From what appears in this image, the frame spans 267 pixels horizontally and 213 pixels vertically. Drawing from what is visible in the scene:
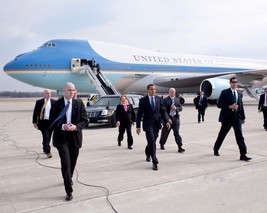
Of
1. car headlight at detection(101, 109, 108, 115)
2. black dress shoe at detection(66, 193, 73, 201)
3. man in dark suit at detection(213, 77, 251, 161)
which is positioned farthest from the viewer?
car headlight at detection(101, 109, 108, 115)

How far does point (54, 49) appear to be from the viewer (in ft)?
70.8

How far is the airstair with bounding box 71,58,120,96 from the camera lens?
67.4 ft

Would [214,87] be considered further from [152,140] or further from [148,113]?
[152,140]

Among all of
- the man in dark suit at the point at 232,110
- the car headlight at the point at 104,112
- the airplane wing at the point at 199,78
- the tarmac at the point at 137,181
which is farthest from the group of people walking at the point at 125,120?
the airplane wing at the point at 199,78

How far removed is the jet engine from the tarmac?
49.1 ft

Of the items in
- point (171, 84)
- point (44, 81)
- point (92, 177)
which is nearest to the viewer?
point (92, 177)

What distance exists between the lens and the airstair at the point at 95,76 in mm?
20531

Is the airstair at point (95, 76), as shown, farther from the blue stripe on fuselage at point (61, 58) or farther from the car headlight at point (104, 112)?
the car headlight at point (104, 112)

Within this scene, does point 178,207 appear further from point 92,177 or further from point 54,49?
point 54,49

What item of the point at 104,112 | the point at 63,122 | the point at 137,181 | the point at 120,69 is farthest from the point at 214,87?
the point at 63,122

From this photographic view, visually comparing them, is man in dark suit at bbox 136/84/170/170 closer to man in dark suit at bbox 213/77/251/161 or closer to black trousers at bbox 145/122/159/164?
black trousers at bbox 145/122/159/164

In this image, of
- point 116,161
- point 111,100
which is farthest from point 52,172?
point 111,100

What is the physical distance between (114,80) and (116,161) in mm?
17367

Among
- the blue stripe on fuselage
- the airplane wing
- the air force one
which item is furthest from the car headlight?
the airplane wing
